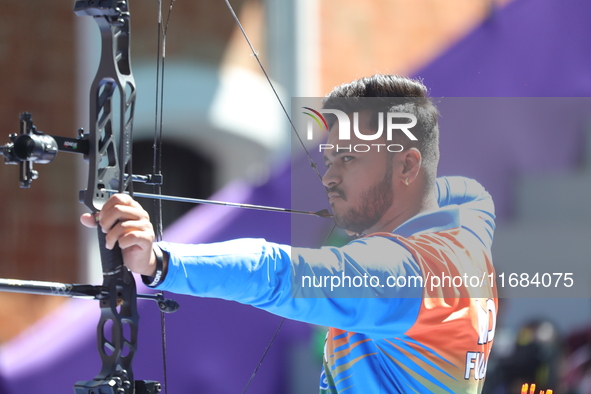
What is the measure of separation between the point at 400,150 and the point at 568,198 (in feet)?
2.25

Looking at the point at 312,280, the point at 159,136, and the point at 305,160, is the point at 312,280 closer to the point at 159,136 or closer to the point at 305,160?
the point at 305,160

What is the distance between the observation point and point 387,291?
1.98 metres

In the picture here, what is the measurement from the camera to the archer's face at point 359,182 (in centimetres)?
234

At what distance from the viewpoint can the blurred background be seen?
2.62 meters

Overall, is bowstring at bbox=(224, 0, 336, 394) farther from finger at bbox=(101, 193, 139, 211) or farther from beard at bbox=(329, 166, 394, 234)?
finger at bbox=(101, 193, 139, 211)

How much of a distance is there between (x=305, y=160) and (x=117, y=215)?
1062 mm

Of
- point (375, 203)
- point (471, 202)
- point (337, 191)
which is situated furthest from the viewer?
point (471, 202)

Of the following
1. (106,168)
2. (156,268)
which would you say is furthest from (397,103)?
(156,268)

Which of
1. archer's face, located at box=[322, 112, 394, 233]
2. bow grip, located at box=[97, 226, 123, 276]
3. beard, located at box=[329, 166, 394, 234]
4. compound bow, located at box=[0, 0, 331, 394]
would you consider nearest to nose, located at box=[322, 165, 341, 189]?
archer's face, located at box=[322, 112, 394, 233]

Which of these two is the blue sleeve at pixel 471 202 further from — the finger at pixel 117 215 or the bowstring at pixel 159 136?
the finger at pixel 117 215

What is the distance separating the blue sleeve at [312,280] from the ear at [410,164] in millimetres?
344

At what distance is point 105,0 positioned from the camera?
1981 millimetres

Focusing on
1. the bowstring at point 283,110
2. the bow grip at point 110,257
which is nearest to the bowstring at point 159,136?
the bowstring at point 283,110

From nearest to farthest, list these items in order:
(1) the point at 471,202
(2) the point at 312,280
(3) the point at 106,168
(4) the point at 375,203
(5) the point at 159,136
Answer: (2) the point at 312,280
(3) the point at 106,168
(4) the point at 375,203
(1) the point at 471,202
(5) the point at 159,136
